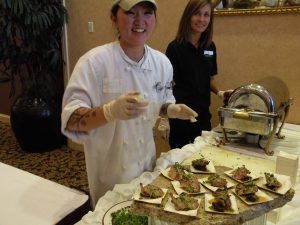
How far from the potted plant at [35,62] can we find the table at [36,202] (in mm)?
1873

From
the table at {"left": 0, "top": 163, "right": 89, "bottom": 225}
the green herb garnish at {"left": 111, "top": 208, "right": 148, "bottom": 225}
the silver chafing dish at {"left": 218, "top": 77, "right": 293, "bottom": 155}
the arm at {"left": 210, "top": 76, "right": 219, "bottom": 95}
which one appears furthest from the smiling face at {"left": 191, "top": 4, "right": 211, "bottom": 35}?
the green herb garnish at {"left": 111, "top": 208, "right": 148, "bottom": 225}

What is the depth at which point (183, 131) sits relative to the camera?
6.05ft

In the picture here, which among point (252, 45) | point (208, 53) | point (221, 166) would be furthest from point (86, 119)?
point (252, 45)

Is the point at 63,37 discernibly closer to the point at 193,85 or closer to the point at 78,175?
the point at 78,175

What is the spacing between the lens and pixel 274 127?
51.5 inches

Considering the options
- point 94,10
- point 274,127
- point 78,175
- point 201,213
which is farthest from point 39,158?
point 201,213

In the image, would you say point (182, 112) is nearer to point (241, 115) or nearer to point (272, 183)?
point (241, 115)

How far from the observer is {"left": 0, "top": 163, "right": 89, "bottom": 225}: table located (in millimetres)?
965

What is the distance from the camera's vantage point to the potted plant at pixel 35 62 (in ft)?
8.91

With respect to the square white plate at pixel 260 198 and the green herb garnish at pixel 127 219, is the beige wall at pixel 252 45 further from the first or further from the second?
the green herb garnish at pixel 127 219

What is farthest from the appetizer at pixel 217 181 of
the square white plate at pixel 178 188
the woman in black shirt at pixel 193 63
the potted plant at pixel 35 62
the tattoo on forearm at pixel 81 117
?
the potted plant at pixel 35 62

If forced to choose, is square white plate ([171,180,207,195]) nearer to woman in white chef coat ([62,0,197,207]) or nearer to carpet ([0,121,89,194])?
woman in white chef coat ([62,0,197,207])

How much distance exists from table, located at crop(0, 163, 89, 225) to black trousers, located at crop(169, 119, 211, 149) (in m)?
0.85

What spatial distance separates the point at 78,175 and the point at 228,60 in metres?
1.63
